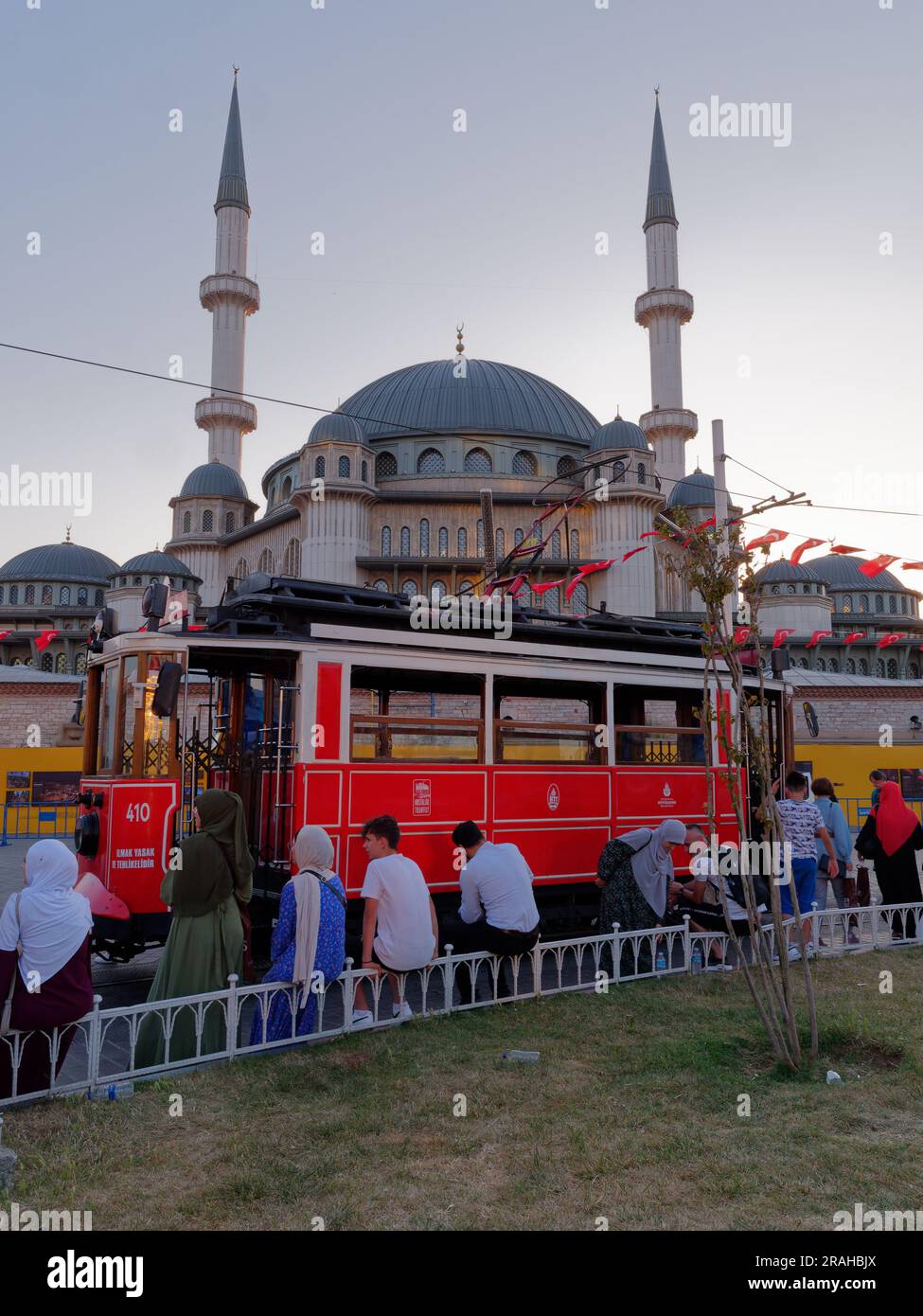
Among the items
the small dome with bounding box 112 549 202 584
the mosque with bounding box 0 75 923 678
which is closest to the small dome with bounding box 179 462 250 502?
the mosque with bounding box 0 75 923 678

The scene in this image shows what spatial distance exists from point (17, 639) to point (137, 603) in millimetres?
13662

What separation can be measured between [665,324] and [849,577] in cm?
2934

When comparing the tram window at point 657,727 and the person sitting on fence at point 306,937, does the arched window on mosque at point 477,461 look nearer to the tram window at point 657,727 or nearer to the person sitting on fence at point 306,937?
the tram window at point 657,727

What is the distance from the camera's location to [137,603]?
48250 millimetres

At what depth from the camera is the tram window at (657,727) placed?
10078 mm

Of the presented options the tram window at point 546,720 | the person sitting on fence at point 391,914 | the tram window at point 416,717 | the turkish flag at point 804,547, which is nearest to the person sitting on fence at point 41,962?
the person sitting on fence at point 391,914

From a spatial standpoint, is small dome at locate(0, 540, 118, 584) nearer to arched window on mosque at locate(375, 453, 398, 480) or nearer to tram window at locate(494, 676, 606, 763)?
arched window on mosque at locate(375, 453, 398, 480)

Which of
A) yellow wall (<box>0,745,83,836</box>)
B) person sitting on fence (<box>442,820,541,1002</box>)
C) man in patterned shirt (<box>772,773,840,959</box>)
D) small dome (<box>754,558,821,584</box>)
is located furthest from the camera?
small dome (<box>754,558,821,584</box>)

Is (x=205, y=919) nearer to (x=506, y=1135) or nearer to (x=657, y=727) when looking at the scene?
(x=506, y=1135)

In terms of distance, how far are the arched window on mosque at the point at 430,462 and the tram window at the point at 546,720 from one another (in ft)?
130

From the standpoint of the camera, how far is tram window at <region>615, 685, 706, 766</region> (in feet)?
33.1

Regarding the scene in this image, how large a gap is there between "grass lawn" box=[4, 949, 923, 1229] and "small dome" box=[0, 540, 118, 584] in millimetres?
63573
